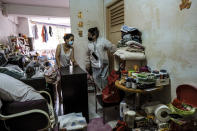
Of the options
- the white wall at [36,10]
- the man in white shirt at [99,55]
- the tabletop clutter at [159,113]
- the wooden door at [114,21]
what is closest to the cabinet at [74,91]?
the tabletop clutter at [159,113]

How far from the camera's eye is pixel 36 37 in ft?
21.9

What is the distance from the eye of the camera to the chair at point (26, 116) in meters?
1.19

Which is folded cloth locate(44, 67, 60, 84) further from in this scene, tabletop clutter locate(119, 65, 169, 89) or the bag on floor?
tabletop clutter locate(119, 65, 169, 89)

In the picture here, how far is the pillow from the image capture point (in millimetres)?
1252

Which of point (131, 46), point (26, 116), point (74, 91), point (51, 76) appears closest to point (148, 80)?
point (131, 46)

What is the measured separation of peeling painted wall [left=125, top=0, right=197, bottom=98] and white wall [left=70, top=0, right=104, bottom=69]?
1.23 metres

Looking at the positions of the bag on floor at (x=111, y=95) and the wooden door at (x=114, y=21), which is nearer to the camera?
the bag on floor at (x=111, y=95)

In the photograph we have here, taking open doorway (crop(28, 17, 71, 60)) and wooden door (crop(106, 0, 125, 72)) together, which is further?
open doorway (crop(28, 17, 71, 60))

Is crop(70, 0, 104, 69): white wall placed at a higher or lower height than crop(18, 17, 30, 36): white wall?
lower

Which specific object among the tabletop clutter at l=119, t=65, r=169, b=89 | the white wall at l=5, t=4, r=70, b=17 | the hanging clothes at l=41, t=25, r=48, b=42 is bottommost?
the tabletop clutter at l=119, t=65, r=169, b=89

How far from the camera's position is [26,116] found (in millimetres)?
1204

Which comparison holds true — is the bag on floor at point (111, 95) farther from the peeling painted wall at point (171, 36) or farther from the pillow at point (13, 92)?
the pillow at point (13, 92)

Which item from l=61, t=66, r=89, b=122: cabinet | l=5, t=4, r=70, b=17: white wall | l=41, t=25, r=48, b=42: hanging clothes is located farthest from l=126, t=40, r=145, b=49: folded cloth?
l=41, t=25, r=48, b=42: hanging clothes

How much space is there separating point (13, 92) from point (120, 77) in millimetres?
1446
